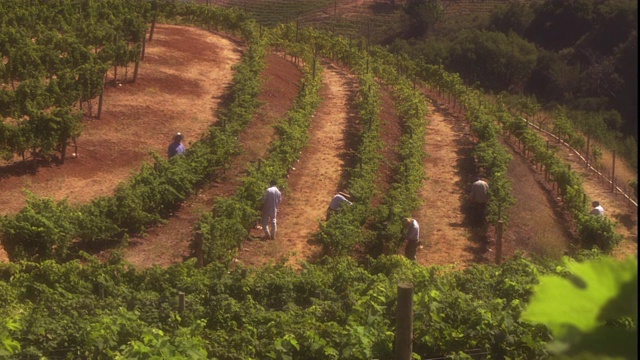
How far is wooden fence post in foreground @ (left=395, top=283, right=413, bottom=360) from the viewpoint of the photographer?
5375mm

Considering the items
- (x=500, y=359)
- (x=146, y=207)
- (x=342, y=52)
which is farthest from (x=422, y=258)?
(x=342, y=52)

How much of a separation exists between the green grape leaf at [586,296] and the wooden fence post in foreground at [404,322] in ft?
14.2

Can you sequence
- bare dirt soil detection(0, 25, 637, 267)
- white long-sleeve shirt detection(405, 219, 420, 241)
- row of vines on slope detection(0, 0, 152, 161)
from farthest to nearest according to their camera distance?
1. row of vines on slope detection(0, 0, 152, 161)
2. bare dirt soil detection(0, 25, 637, 267)
3. white long-sleeve shirt detection(405, 219, 420, 241)

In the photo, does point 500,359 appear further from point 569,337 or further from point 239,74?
point 239,74

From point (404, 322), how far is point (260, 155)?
13610mm

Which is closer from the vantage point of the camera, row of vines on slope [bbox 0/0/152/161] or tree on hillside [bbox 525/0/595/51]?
row of vines on slope [bbox 0/0/152/161]

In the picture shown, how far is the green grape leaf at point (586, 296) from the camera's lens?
39.3 inches

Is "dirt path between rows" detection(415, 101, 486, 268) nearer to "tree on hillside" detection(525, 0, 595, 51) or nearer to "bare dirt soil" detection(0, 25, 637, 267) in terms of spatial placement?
"bare dirt soil" detection(0, 25, 637, 267)

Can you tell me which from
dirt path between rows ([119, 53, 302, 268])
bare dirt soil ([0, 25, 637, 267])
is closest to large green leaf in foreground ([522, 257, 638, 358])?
bare dirt soil ([0, 25, 637, 267])

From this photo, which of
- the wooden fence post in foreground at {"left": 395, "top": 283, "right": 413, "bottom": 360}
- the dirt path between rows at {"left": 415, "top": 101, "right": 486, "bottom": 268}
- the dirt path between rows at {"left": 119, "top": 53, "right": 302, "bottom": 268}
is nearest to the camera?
the wooden fence post in foreground at {"left": 395, "top": 283, "right": 413, "bottom": 360}

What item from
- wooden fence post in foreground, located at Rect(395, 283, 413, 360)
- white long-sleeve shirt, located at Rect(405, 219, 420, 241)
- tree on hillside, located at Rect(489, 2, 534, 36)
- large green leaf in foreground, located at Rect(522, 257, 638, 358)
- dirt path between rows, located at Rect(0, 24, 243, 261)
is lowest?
dirt path between rows, located at Rect(0, 24, 243, 261)

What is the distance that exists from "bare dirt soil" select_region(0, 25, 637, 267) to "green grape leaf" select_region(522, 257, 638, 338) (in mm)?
8824

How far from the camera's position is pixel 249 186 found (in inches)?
567

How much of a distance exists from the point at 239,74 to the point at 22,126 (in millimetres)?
9007
